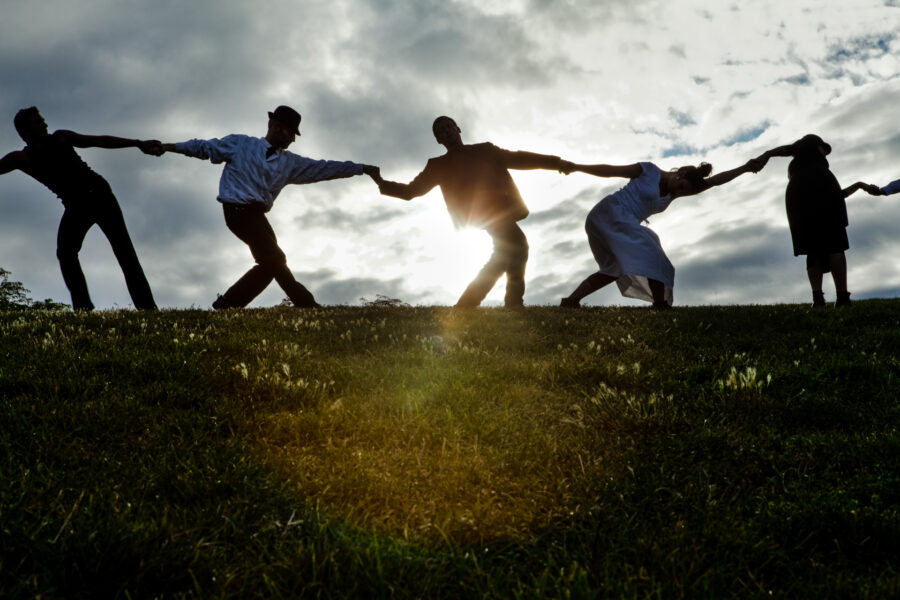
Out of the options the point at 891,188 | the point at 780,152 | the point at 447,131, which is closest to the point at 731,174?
the point at 780,152

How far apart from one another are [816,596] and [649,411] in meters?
1.88

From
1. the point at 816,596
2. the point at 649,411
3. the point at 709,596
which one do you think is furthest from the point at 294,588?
the point at 649,411

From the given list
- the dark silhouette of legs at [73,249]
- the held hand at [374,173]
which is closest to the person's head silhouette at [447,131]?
the held hand at [374,173]

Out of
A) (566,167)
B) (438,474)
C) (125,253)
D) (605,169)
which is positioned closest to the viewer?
(438,474)

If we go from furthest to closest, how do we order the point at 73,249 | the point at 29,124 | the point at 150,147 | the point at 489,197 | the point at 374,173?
the point at 374,173, the point at 489,197, the point at 73,249, the point at 150,147, the point at 29,124

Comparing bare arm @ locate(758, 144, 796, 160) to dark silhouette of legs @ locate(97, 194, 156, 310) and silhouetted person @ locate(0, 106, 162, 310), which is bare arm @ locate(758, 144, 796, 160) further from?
dark silhouette of legs @ locate(97, 194, 156, 310)

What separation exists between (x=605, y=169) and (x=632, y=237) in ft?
5.37

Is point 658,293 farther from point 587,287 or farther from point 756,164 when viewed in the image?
point 756,164

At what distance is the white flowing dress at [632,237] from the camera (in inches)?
448

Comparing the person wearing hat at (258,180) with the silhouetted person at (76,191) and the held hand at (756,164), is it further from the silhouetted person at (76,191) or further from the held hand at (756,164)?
the held hand at (756,164)

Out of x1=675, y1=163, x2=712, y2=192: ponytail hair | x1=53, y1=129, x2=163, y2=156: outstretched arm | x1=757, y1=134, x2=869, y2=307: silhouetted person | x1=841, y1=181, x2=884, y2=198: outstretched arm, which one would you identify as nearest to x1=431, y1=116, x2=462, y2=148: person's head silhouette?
x1=675, y1=163, x2=712, y2=192: ponytail hair

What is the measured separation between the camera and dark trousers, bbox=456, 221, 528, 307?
11.6 metres

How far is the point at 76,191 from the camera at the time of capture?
11391 mm

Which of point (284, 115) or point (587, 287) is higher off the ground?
point (284, 115)
